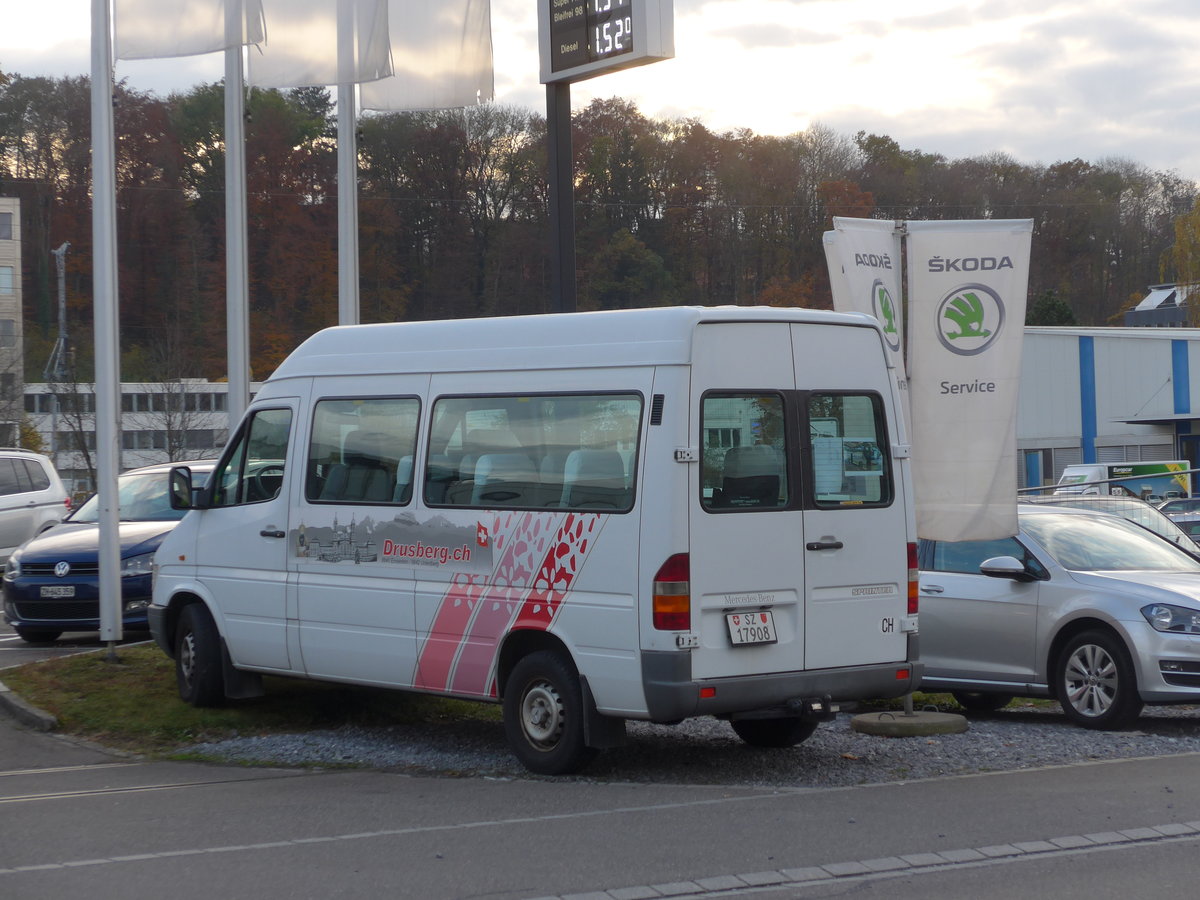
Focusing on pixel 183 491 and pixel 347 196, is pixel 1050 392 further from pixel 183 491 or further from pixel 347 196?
pixel 183 491

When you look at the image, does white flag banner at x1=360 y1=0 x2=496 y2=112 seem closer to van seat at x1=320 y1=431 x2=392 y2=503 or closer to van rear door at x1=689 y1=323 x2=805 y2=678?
van seat at x1=320 y1=431 x2=392 y2=503

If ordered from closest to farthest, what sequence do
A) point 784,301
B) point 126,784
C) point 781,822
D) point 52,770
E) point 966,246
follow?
point 781,822 < point 126,784 < point 52,770 < point 966,246 < point 784,301

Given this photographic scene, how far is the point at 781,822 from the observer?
7027 millimetres

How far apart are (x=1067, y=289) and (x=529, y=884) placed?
72.4 metres

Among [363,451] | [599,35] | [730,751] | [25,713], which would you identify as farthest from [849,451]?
[25,713]

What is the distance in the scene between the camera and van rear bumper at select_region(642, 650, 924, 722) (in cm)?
753

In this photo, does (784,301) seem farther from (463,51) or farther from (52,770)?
(52,770)

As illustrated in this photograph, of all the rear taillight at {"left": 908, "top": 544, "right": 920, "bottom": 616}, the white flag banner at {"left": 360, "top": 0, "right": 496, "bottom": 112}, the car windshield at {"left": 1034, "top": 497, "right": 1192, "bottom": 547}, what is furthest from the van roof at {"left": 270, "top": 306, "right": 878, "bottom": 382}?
the car windshield at {"left": 1034, "top": 497, "right": 1192, "bottom": 547}

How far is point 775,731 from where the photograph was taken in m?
9.20

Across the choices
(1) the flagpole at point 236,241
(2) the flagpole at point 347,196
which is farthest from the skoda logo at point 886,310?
(1) the flagpole at point 236,241

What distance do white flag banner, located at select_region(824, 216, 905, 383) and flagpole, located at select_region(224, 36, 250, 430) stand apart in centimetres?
632

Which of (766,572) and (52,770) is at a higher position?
(766,572)

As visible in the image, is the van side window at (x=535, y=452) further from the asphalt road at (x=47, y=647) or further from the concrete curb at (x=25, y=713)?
the asphalt road at (x=47, y=647)

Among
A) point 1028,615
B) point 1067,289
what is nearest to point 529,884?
point 1028,615
